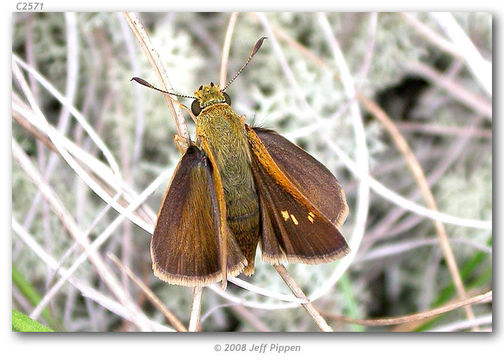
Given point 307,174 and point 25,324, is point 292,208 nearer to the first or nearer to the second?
point 307,174

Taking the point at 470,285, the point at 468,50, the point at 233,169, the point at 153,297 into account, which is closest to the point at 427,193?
the point at 470,285

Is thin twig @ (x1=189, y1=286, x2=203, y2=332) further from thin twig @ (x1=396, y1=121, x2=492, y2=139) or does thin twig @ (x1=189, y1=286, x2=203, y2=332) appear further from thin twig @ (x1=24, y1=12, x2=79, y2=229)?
thin twig @ (x1=396, y1=121, x2=492, y2=139)

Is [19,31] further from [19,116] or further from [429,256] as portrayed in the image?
[429,256]

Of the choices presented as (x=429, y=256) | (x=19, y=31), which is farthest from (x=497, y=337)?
(x=19, y=31)

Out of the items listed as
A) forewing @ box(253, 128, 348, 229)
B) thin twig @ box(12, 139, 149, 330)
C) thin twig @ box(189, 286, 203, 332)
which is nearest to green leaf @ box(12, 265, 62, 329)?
thin twig @ box(12, 139, 149, 330)

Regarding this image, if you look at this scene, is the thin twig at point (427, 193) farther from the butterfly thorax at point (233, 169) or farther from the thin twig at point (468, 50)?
the butterfly thorax at point (233, 169)
